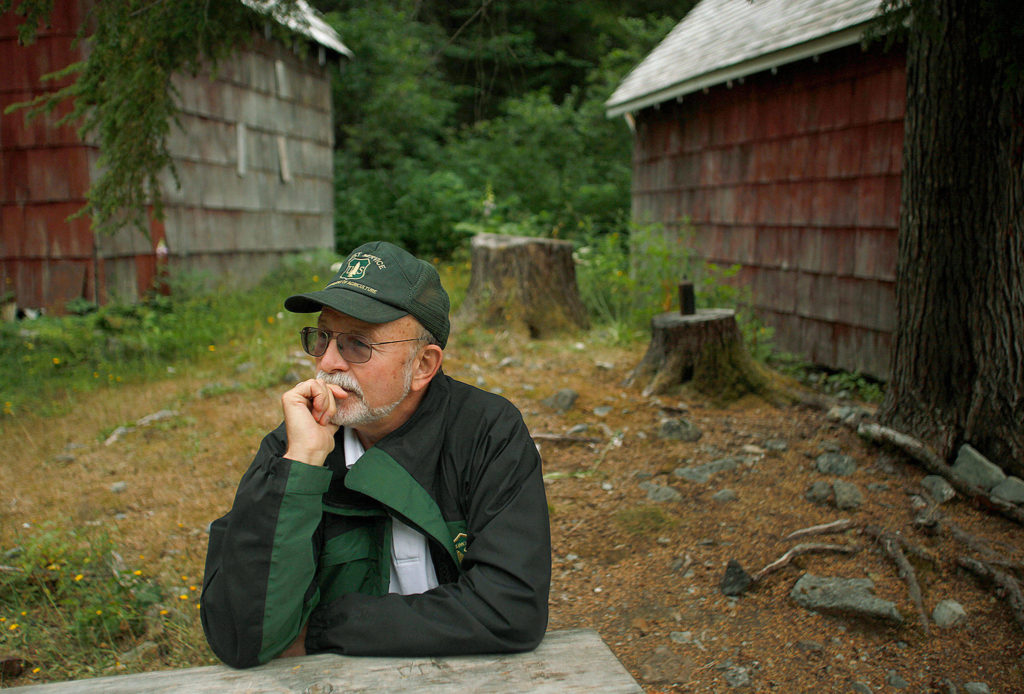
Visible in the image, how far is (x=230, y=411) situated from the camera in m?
5.80

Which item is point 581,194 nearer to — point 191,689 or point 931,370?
point 931,370

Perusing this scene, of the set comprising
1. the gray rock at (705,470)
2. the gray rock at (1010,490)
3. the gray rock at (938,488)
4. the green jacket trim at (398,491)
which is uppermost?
the green jacket trim at (398,491)

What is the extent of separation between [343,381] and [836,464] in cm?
334

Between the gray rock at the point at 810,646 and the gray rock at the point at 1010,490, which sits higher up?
the gray rock at the point at 1010,490

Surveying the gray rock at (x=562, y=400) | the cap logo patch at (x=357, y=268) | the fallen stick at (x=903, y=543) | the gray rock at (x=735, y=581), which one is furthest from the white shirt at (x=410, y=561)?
the gray rock at (x=562, y=400)

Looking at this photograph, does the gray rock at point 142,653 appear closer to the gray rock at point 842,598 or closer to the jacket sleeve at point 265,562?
the jacket sleeve at point 265,562

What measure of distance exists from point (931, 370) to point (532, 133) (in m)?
13.9

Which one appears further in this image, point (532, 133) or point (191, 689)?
point (532, 133)

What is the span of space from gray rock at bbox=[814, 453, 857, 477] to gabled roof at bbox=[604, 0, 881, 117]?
3.85 m

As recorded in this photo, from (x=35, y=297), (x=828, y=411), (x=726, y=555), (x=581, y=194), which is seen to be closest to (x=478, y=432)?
(x=726, y=555)

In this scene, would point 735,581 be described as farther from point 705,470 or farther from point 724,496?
point 705,470

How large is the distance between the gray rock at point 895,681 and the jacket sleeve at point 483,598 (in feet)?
5.60

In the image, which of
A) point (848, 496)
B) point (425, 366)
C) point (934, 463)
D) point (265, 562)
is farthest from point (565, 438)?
point (265, 562)

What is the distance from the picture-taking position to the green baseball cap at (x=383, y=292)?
67.9 inches
